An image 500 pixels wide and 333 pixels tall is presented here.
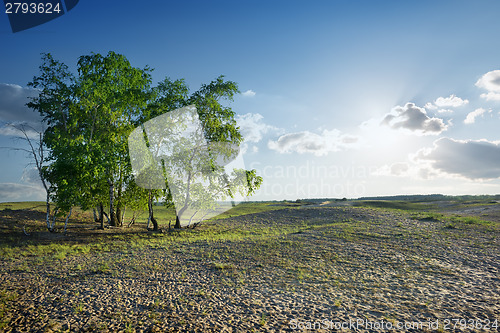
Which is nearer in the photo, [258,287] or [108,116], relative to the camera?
[258,287]

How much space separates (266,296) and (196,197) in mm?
17663

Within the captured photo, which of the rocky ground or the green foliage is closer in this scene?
the rocky ground

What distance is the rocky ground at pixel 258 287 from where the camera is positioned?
7.75 m

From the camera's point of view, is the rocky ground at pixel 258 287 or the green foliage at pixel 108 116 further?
the green foliage at pixel 108 116

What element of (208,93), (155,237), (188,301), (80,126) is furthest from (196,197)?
(188,301)

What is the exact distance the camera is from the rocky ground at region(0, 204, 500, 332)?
7754 mm

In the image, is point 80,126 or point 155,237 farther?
point 80,126

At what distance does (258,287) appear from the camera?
10.5 meters

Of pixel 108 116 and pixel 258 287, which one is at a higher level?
pixel 108 116

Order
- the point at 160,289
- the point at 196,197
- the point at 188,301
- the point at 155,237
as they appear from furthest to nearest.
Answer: the point at 196,197
the point at 155,237
the point at 160,289
the point at 188,301

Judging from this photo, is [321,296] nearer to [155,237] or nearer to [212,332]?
[212,332]

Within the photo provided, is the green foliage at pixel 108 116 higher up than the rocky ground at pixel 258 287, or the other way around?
the green foliage at pixel 108 116

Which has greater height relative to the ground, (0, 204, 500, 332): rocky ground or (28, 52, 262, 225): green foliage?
(28, 52, 262, 225): green foliage

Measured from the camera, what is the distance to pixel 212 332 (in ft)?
23.3
